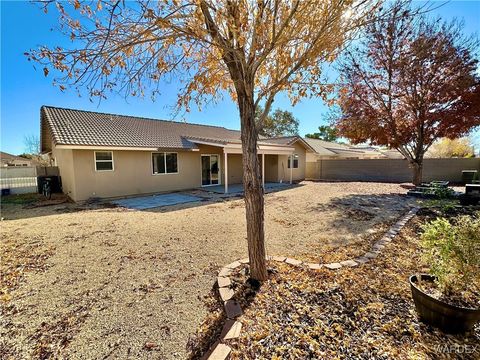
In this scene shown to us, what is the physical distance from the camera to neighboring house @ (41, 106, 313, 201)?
10344 millimetres

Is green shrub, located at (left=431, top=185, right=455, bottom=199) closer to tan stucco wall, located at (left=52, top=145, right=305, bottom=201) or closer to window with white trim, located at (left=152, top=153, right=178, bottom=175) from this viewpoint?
tan stucco wall, located at (left=52, top=145, right=305, bottom=201)

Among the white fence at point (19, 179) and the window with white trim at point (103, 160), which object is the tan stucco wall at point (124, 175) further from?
the white fence at point (19, 179)

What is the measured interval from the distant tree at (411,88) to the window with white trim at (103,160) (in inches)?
430

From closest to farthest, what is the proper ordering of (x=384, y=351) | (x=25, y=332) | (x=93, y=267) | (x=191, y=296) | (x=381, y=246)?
(x=384, y=351) < (x=25, y=332) < (x=191, y=296) < (x=93, y=267) < (x=381, y=246)

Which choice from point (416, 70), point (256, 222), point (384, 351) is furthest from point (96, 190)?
point (416, 70)

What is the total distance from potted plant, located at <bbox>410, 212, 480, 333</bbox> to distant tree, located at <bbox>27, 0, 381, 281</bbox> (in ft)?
5.97

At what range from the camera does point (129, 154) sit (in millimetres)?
11664

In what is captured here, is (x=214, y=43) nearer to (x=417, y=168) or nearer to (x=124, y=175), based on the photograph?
(x=124, y=175)

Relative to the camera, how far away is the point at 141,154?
39.8 ft

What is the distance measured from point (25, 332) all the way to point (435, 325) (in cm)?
423

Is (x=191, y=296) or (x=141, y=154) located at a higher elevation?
(x=141, y=154)

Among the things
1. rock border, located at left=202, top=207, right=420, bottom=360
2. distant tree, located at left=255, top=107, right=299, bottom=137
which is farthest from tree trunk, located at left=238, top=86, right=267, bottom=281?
distant tree, located at left=255, top=107, right=299, bottom=137

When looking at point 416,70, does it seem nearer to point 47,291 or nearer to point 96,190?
point 47,291

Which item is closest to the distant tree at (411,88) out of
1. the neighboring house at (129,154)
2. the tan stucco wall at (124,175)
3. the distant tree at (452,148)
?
the neighboring house at (129,154)
